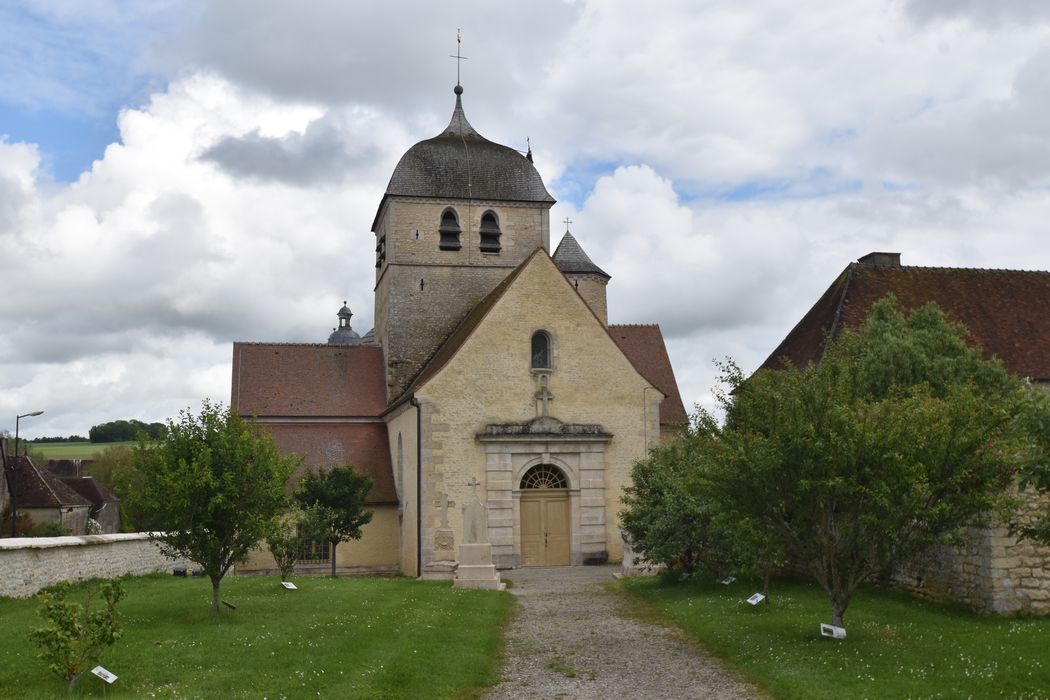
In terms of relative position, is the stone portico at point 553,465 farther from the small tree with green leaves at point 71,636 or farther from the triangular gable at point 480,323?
the small tree with green leaves at point 71,636

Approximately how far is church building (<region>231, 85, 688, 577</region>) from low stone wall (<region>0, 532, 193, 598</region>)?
5.04 meters

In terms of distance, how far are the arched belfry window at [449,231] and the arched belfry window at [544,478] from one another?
9.56 m

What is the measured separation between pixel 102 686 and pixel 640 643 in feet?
23.0

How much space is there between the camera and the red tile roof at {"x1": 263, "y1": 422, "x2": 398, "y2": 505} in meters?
29.1

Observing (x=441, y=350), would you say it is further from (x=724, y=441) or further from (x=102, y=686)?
A: (x=102, y=686)

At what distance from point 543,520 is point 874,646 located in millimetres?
14665

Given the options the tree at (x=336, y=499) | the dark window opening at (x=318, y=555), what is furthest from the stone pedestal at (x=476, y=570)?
the dark window opening at (x=318, y=555)

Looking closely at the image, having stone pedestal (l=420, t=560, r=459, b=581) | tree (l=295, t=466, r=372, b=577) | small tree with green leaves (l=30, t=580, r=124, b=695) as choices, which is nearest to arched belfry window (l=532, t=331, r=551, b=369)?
tree (l=295, t=466, r=372, b=577)

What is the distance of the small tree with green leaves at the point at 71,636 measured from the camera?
34.0 feet

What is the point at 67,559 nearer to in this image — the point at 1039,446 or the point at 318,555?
the point at 318,555

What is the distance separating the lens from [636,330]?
37031 mm

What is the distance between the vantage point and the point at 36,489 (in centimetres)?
4209

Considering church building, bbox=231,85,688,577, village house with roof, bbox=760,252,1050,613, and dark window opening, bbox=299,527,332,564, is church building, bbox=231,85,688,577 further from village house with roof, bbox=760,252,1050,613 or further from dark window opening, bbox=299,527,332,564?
village house with roof, bbox=760,252,1050,613

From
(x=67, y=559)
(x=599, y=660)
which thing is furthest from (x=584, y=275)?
(x=599, y=660)
